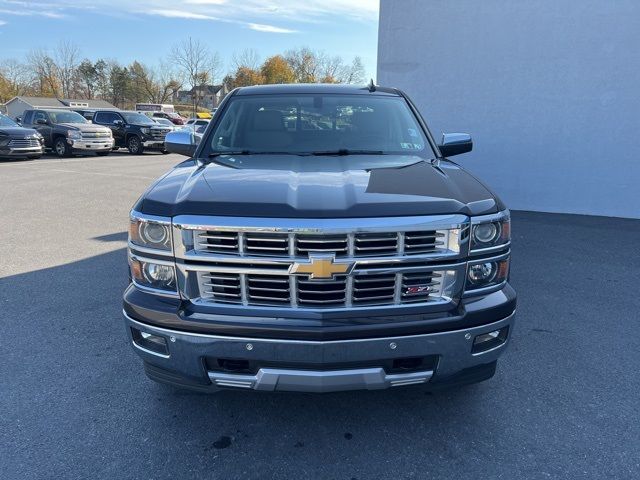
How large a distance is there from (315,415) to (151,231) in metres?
1.41

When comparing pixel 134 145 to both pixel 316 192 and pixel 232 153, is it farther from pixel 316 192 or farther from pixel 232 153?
pixel 316 192

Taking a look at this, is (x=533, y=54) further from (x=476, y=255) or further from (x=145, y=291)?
(x=145, y=291)

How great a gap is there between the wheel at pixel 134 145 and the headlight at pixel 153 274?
830 inches

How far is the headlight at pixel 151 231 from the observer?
2340mm

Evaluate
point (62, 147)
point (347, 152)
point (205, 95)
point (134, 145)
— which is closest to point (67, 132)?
point (62, 147)

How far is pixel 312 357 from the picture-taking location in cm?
224

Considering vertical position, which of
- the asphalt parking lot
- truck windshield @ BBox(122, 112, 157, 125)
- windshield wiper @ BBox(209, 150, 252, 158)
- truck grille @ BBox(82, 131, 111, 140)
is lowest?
the asphalt parking lot

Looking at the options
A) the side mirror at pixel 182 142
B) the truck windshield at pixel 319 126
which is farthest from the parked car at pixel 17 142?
the truck windshield at pixel 319 126

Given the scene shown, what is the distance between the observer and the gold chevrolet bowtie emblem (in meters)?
2.22

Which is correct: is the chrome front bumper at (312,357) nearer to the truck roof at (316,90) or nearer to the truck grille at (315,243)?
the truck grille at (315,243)

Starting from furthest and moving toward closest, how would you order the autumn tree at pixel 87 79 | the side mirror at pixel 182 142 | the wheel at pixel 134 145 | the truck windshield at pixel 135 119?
1. the autumn tree at pixel 87 79
2. the truck windshield at pixel 135 119
3. the wheel at pixel 134 145
4. the side mirror at pixel 182 142

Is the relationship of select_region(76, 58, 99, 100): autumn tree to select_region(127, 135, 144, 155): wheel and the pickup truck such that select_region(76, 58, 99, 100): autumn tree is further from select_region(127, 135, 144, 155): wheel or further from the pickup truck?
the pickup truck

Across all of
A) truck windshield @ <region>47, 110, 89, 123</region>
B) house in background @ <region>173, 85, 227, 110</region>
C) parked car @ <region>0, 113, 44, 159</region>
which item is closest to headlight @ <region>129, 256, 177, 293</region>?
parked car @ <region>0, 113, 44, 159</region>

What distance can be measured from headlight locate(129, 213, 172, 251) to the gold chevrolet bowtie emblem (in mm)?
632
